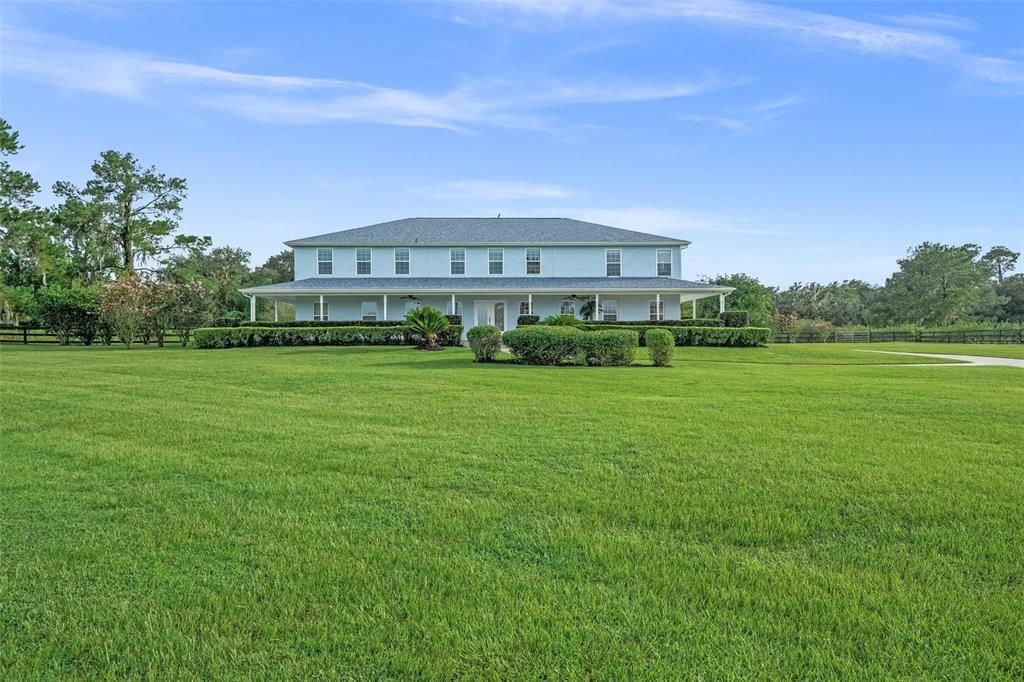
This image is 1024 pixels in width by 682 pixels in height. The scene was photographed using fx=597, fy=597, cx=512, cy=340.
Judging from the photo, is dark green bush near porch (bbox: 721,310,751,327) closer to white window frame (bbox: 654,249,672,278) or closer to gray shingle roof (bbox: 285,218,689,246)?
white window frame (bbox: 654,249,672,278)

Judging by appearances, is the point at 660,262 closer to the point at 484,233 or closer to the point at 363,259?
the point at 484,233

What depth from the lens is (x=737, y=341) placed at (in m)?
26.2

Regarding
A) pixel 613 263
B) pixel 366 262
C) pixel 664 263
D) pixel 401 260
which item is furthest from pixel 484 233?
pixel 664 263

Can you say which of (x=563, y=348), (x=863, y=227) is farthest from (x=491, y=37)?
(x=863, y=227)

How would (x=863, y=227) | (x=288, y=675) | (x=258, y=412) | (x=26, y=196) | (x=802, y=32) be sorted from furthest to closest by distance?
(x=26, y=196), (x=863, y=227), (x=802, y=32), (x=258, y=412), (x=288, y=675)

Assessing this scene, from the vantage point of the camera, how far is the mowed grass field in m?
2.38

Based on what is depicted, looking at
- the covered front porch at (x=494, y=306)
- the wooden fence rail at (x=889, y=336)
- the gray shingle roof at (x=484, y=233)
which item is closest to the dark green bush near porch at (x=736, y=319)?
the covered front porch at (x=494, y=306)

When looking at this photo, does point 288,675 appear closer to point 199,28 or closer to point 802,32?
point 199,28

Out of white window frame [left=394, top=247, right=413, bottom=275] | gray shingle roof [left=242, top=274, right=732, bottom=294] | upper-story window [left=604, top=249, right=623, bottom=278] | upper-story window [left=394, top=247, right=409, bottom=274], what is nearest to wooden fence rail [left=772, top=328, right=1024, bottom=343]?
gray shingle roof [left=242, top=274, right=732, bottom=294]

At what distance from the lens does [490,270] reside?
107 ft

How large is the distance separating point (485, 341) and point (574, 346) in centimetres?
251

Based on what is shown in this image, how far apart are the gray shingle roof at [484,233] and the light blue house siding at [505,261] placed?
15.5 inches

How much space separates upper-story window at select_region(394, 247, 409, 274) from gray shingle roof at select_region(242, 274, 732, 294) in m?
0.78

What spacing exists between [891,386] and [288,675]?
12.0m
